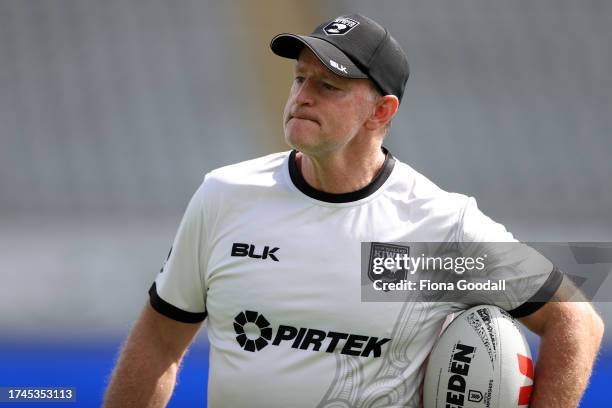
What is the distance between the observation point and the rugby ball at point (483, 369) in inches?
96.7

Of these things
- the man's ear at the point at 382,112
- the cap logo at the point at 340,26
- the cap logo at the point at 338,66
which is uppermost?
the cap logo at the point at 340,26

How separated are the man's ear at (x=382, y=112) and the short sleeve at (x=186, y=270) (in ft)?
1.72

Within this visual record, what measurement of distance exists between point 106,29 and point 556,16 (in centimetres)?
435

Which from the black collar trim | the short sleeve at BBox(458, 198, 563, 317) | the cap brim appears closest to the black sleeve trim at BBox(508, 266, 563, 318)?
the short sleeve at BBox(458, 198, 563, 317)

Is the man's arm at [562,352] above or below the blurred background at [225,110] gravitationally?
above

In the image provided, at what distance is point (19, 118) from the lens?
8344 millimetres

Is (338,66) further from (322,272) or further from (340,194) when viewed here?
(322,272)

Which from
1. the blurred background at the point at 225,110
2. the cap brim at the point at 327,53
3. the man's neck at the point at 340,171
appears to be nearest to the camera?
the cap brim at the point at 327,53

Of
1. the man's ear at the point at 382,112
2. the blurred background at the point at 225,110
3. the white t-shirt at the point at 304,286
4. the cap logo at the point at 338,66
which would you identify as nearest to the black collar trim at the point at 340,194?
the white t-shirt at the point at 304,286

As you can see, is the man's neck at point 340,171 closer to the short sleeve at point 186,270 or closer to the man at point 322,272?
the man at point 322,272

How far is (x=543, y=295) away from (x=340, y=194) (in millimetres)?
626

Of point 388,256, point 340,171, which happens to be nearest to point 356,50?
point 340,171

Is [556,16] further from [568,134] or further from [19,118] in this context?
[19,118]

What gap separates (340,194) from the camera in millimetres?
2574
